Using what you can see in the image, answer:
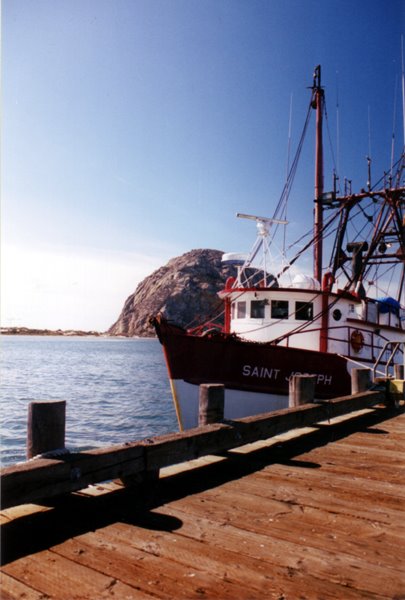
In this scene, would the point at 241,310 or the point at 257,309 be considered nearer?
the point at 257,309

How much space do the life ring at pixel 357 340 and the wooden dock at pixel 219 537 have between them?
1222 centimetres

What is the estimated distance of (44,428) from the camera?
396 cm

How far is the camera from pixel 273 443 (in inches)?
261

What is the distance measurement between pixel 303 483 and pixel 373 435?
3241 millimetres

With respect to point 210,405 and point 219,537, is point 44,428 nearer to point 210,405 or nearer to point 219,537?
point 219,537

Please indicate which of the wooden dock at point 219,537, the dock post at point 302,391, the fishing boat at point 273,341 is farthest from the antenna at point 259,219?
the wooden dock at point 219,537

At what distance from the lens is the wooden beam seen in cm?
341

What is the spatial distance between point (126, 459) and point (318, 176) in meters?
21.8

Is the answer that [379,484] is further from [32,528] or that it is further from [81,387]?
[81,387]

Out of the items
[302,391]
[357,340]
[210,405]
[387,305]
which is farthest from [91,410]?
[210,405]

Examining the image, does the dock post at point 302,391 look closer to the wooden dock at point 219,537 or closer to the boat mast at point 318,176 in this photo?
the wooden dock at point 219,537

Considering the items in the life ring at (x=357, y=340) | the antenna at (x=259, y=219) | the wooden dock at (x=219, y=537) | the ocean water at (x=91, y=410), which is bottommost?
the ocean water at (x=91, y=410)

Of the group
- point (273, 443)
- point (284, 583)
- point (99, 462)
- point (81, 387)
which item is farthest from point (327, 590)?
point (81, 387)

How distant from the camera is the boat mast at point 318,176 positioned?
22016mm
